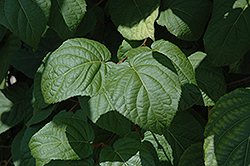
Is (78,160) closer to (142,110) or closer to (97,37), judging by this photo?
(142,110)

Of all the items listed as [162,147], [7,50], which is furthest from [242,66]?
[7,50]

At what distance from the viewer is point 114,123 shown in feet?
4.04

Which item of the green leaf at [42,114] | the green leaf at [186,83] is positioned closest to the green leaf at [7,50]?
the green leaf at [42,114]

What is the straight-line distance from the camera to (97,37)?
5.86 ft

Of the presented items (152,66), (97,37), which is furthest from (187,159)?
(97,37)

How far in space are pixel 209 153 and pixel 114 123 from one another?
0.48 metres

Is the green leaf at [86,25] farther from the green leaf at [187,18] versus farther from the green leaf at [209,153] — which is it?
the green leaf at [209,153]

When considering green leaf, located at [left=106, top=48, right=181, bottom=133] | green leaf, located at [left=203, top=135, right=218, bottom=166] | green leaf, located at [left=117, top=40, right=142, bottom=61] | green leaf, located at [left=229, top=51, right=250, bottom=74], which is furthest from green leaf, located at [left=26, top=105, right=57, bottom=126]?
green leaf, located at [left=229, top=51, right=250, bottom=74]

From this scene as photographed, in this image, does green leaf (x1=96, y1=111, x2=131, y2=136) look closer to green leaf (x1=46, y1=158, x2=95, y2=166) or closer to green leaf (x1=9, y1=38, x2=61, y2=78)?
green leaf (x1=46, y1=158, x2=95, y2=166)

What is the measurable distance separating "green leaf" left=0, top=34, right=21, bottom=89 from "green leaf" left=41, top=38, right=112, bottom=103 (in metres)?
0.77

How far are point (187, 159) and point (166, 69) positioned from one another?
0.50 meters

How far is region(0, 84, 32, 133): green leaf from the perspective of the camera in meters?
1.85

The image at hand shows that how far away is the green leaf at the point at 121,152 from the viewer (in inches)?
45.6

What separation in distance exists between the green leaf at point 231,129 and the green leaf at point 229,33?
200 mm
